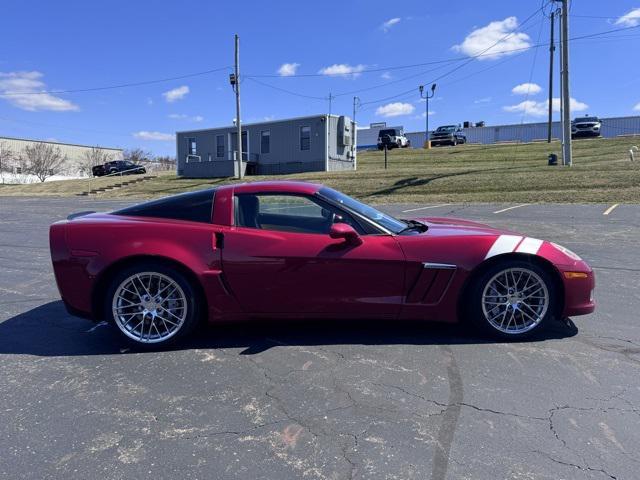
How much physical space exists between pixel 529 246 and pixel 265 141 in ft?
105

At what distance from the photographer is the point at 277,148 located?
1341 inches

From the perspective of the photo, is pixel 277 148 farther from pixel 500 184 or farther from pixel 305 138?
pixel 500 184

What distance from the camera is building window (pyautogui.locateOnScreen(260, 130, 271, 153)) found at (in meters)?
34.5

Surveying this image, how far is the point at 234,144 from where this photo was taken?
35281mm

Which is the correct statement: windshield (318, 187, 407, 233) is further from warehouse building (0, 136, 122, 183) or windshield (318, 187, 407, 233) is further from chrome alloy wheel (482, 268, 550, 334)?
warehouse building (0, 136, 122, 183)

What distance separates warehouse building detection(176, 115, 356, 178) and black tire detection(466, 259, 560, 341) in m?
28.6

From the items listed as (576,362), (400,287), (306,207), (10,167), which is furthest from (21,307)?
(10,167)

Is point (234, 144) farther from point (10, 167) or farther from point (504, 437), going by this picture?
point (10, 167)

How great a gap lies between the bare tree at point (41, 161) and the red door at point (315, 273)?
228 ft

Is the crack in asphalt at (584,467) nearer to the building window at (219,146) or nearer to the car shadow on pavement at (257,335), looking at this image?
the car shadow on pavement at (257,335)

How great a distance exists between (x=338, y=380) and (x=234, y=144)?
33481mm

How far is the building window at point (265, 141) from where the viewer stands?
34.5 metres

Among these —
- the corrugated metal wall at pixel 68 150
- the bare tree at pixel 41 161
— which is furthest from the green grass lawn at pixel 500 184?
the corrugated metal wall at pixel 68 150

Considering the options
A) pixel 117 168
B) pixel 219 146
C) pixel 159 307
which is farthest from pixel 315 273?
pixel 117 168
